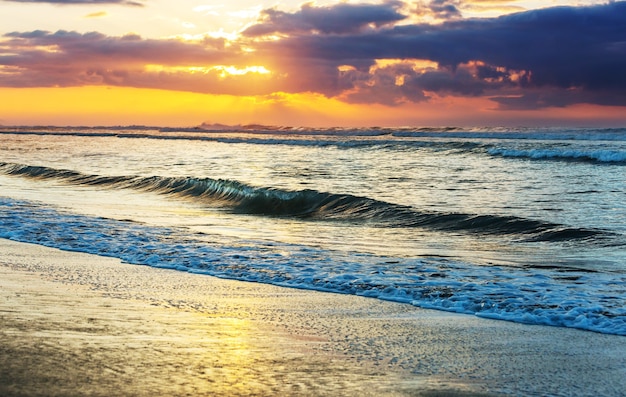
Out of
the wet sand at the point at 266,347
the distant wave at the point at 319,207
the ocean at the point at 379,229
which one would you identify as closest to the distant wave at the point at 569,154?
the ocean at the point at 379,229

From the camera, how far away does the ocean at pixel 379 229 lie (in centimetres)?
728

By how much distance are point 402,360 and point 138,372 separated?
5.70ft

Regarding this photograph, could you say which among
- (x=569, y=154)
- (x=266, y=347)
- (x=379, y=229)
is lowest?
(x=379, y=229)

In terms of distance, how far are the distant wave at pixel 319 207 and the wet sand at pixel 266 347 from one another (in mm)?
6106

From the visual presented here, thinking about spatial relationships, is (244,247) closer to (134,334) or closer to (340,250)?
(340,250)

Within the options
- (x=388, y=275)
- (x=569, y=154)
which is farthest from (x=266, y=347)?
(x=569, y=154)

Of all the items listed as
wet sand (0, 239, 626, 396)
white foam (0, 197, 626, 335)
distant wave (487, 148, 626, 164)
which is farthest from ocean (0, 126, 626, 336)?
distant wave (487, 148, 626, 164)

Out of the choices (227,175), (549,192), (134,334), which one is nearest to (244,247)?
(134,334)

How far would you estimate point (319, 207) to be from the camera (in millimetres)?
16625

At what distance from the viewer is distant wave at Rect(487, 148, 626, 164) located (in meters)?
30.9

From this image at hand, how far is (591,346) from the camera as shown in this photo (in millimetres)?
5191

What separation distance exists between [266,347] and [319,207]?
38.5 feet

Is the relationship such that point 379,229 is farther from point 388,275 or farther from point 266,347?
point 266,347

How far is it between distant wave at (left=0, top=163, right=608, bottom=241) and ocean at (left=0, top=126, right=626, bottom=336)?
5 centimetres
